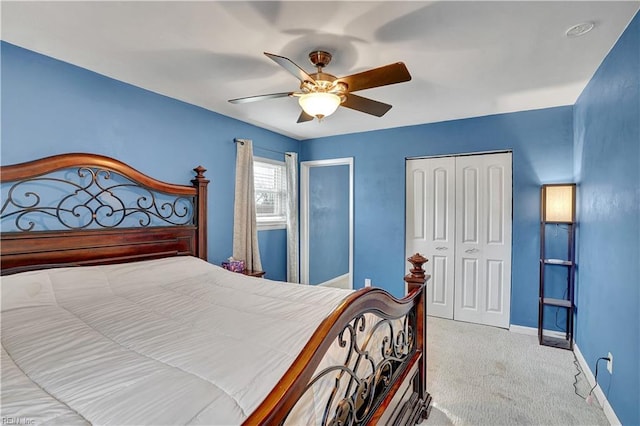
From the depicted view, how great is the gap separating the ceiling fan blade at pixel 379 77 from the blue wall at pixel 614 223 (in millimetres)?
1356

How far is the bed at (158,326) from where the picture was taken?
944 mm

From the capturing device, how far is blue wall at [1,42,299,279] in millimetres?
2178

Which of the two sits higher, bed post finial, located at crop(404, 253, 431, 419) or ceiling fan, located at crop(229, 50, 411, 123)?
ceiling fan, located at crop(229, 50, 411, 123)

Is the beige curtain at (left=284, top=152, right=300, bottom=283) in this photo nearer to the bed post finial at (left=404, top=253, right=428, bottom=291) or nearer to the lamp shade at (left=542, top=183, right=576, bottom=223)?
the bed post finial at (left=404, top=253, right=428, bottom=291)

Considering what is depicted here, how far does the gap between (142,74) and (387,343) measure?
2847 millimetres

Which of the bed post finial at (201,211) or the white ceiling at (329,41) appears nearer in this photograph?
the white ceiling at (329,41)

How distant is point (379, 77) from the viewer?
6.15 ft

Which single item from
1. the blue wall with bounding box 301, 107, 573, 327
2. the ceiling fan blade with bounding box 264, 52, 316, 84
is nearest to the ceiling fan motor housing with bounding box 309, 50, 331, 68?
the ceiling fan blade with bounding box 264, 52, 316, 84

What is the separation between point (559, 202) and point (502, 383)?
74.2 inches

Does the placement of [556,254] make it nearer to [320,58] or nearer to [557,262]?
[557,262]

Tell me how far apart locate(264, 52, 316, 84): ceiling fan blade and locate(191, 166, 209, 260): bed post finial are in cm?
180

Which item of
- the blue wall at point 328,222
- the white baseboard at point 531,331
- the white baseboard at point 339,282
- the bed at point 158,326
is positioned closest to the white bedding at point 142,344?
the bed at point 158,326

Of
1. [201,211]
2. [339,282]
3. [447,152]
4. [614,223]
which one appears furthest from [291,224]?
[614,223]

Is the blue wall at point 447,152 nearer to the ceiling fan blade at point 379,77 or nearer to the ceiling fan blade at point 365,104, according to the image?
the ceiling fan blade at point 365,104
